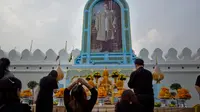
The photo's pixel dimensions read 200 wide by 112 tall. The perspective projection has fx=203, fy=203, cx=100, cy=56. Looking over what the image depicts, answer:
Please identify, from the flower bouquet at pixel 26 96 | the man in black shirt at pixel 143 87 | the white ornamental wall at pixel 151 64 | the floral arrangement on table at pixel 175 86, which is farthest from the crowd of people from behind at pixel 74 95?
the white ornamental wall at pixel 151 64

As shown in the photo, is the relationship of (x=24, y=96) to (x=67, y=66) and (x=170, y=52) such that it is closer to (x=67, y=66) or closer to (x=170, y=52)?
(x=67, y=66)

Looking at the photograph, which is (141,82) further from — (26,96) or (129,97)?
(26,96)

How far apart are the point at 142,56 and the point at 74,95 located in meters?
11.3

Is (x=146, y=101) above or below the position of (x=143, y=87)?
below

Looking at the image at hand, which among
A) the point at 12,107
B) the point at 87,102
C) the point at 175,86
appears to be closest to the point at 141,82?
the point at 87,102

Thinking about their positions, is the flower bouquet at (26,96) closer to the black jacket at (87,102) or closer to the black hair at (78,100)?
the black jacket at (87,102)

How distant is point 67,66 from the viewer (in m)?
12.5

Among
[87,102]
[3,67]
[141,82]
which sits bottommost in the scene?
[87,102]

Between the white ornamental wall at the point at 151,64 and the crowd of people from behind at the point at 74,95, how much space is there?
930 centimetres

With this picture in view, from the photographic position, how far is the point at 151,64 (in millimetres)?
12078

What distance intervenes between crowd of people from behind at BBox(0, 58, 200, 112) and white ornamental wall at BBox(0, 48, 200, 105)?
30.5ft

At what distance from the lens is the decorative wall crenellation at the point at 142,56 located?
12.5 m

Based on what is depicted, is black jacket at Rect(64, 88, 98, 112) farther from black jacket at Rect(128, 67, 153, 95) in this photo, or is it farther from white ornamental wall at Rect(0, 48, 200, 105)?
white ornamental wall at Rect(0, 48, 200, 105)

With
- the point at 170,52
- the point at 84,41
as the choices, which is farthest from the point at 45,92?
the point at 170,52
